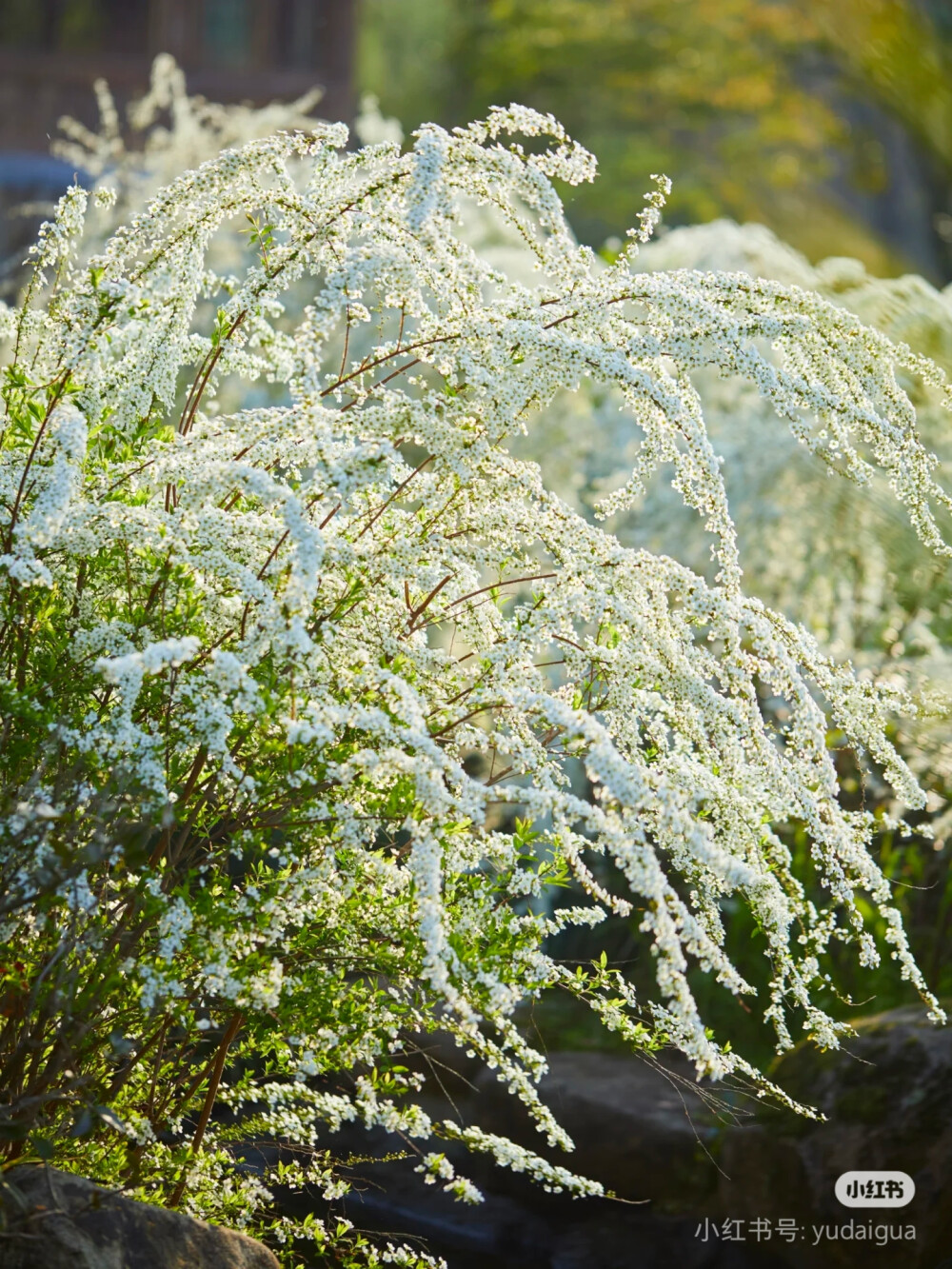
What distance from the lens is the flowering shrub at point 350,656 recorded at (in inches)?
97.3

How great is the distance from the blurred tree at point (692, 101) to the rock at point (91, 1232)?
18961mm

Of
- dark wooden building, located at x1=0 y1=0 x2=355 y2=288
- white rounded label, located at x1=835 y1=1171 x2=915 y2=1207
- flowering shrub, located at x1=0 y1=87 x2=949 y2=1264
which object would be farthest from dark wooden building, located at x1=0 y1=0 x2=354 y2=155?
white rounded label, located at x1=835 y1=1171 x2=915 y2=1207

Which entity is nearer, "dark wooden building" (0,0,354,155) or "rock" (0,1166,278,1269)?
"rock" (0,1166,278,1269)

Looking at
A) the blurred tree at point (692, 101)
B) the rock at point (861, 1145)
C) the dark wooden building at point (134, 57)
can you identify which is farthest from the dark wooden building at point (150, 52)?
the rock at point (861, 1145)

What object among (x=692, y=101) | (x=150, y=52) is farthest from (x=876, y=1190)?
(x=692, y=101)

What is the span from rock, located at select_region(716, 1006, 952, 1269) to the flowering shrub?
1493mm

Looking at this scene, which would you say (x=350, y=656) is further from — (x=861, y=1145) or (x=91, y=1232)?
(x=861, y=1145)

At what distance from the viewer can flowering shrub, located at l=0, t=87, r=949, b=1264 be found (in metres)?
2.47

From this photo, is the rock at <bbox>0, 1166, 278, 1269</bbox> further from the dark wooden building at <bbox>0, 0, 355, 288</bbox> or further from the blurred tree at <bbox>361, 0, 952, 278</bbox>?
the blurred tree at <bbox>361, 0, 952, 278</bbox>

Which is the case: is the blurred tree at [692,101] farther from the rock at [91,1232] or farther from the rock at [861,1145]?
the rock at [91,1232]

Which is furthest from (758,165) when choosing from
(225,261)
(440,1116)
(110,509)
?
(110,509)

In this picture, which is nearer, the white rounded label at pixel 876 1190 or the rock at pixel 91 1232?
the rock at pixel 91 1232

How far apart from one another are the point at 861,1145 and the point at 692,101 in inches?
890

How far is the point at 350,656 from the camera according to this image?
2.76 metres
